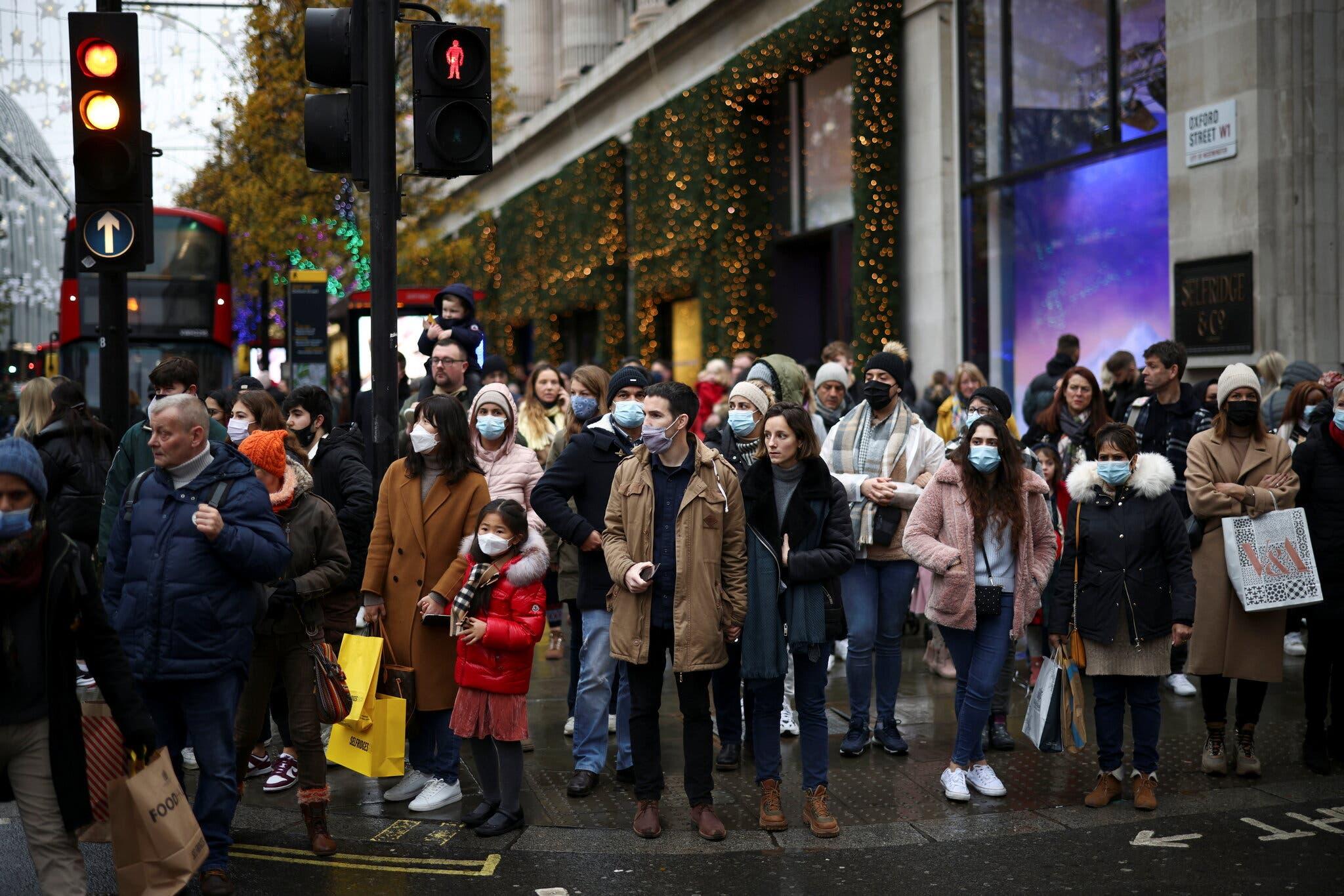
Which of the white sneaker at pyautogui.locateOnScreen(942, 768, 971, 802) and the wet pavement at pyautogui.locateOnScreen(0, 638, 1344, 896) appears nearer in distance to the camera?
the wet pavement at pyautogui.locateOnScreen(0, 638, 1344, 896)

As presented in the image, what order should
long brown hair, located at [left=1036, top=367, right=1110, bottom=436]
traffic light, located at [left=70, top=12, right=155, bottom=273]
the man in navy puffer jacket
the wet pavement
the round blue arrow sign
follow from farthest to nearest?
long brown hair, located at [left=1036, top=367, right=1110, bottom=436], the round blue arrow sign, traffic light, located at [left=70, top=12, right=155, bottom=273], the wet pavement, the man in navy puffer jacket

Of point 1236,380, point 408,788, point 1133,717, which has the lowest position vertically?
point 408,788

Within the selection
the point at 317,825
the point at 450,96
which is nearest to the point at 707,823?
the point at 317,825

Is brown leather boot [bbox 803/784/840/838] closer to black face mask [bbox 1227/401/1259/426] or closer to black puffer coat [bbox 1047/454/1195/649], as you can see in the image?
black puffer coat [bbox 1047/454/1195/649]

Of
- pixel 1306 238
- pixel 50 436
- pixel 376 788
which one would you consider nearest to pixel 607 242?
pixel 1306 238

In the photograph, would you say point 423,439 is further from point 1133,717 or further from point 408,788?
point 1133,717

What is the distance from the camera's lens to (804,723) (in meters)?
6.26

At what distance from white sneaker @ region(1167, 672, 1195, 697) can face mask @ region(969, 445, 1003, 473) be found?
295 cm

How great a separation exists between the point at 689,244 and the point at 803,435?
59.6 feet

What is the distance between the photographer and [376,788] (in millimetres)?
7008

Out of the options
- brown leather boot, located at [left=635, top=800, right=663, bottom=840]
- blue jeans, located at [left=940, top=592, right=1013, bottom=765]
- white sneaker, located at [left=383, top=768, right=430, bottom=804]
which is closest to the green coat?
white sneaker, located at [left=383, top=768, right=430, bottom=804]

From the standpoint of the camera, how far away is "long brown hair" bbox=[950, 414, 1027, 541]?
6719 mm

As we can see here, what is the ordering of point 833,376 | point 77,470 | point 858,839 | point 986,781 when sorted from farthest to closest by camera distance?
1. point 833,376
2. point 77,470
3. point 986,781
4. point 858,839

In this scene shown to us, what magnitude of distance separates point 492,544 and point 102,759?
6.24 feet
